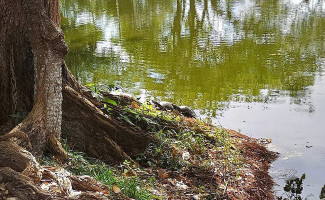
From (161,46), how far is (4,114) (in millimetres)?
10531

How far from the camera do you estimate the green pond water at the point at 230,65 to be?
7.96 m

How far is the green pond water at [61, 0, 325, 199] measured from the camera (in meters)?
7.96

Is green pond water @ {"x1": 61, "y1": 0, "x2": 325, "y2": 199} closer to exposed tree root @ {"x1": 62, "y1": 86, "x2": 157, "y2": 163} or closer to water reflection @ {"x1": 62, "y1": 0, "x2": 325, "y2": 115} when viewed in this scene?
water reflection @ {"x1": 62, "y1": 0, "x2": 325, "y2": 115}

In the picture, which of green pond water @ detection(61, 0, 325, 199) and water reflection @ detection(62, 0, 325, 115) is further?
water reflection @ detection(62, 0, 325, 115)

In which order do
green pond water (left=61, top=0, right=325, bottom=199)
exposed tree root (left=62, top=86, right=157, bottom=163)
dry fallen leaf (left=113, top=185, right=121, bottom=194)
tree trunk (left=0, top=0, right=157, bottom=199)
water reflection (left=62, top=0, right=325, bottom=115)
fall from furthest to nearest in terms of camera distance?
water reflection (left=62, top=0, right=325, bottom=115) < green pond water (left=61, top=0, right=325, bottom=199) < exposed tree root (left=62, top=86, right=157, bottom=163) < tree trunk (left=0, top=0, right=157, bottom=199) < dry fallen leaf (left=113, top=185, right=121, bottom=194)

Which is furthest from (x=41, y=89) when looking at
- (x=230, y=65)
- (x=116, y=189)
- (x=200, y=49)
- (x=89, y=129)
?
(x=200, y=49)

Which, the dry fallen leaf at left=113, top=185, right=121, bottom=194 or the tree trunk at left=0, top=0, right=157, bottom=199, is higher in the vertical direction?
the tree trunk at left=0, top=0, right=157, bottom=199

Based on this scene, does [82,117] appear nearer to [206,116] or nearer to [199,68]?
[206,116]

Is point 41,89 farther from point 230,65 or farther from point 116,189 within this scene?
point 230,65

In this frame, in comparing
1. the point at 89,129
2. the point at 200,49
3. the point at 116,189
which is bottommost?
the point at 116,189

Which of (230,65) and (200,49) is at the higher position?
(200,49)

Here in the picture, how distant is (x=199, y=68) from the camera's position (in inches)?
481

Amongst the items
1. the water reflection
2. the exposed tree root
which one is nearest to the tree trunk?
the exposed tree root

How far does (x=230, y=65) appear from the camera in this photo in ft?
40.8
